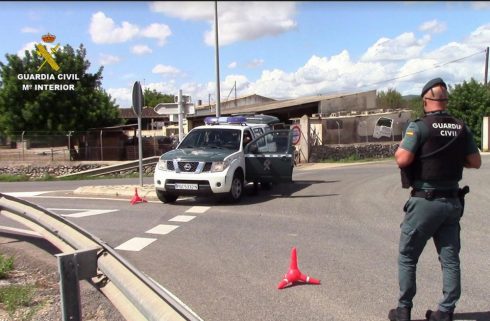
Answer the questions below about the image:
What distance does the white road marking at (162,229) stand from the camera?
8.62 metres

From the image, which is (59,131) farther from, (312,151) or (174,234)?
(174,234)

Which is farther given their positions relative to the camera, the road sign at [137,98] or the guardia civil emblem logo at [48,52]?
the guardia civil emblem logo at [48,52]

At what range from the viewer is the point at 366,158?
3170 centimetres

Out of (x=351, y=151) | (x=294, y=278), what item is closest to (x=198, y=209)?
(x=294, y=278)

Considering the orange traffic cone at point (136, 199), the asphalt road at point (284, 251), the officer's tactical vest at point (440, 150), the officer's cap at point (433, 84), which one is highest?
the officer's cap at point (433, 84)

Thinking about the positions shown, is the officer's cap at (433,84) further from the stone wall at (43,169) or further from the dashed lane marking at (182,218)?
the stone wall at (43,169)

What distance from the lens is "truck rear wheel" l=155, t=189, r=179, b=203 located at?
11.9m

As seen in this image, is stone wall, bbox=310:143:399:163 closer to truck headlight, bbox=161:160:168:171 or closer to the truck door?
the truck door

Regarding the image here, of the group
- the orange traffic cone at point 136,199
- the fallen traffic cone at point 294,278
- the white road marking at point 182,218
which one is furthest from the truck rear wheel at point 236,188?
the fallen traffic cone at point 294,278

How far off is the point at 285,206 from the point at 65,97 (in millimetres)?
26241

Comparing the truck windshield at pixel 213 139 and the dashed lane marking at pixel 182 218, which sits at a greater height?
the truck windshield at pixel 213 139

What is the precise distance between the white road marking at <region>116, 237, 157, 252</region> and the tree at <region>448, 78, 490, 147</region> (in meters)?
32.4

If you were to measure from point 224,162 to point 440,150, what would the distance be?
769 cm

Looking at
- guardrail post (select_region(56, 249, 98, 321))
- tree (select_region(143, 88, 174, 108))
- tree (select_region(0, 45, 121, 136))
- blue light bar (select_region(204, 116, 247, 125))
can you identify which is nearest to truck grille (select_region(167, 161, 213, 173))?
blue light bar (select_region(204, 116, 247, 125))
